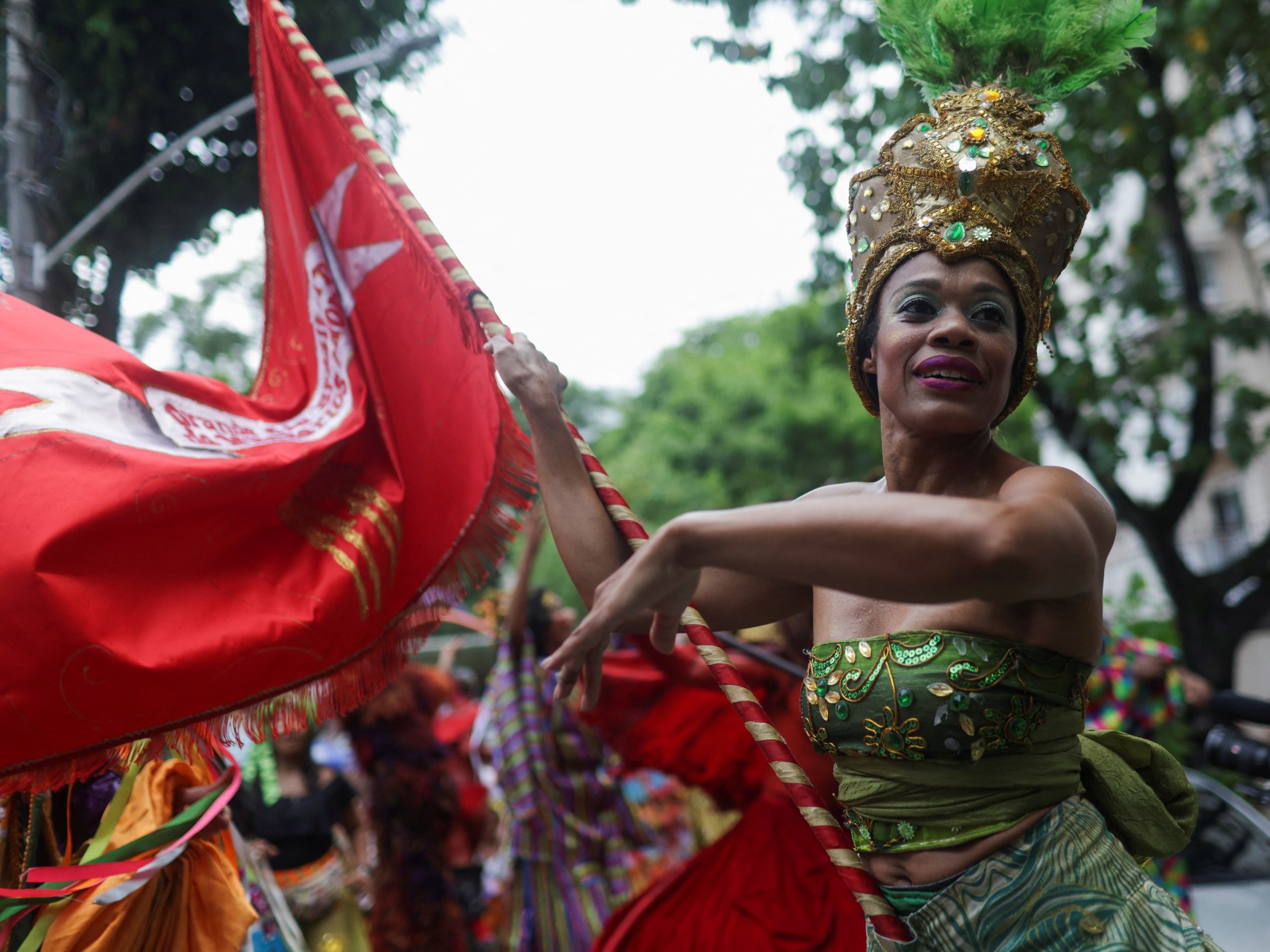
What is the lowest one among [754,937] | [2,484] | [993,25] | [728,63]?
[754,937]

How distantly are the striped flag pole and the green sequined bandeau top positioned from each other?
0.11 m

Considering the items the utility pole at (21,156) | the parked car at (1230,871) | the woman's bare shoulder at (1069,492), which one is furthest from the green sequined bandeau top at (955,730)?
the utility pole at (21,156)

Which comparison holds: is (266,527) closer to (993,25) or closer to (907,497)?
(907,497)

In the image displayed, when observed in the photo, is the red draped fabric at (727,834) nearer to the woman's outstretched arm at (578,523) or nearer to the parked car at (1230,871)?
the woman's outstretched arm at (578,523)

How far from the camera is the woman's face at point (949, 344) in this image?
6.98ft

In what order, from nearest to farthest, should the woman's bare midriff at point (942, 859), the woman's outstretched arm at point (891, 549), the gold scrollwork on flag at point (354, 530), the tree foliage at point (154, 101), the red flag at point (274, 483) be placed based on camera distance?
the woman's outstretched arm at point (891, 549) → the woman's bare midriff at point (942, 859) → the red flag at point (274, 483) → the gold scrollwork on flag at point (354, 530) → the tree foliage at point (154, 101)

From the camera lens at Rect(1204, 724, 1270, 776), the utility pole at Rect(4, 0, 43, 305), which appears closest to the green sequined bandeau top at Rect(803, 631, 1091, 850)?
the camera lens at Rect(1204, 724, 1270, 776)

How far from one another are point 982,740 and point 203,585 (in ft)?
6.17

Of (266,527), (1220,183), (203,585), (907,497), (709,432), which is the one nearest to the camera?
(907,497)

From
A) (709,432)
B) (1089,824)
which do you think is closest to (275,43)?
(1089,824)

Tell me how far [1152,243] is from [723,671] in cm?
833

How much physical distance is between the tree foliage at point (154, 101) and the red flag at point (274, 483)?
4.00 m

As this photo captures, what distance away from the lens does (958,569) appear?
1.67 m

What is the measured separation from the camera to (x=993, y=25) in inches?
96.8
